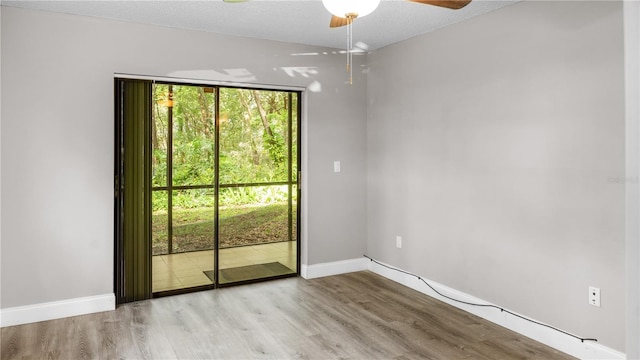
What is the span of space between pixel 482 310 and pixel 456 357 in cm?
82

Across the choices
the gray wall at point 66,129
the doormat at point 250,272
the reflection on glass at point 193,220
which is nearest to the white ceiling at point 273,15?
the gray wall at point 66,129

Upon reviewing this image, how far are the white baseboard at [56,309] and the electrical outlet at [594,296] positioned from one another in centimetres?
359

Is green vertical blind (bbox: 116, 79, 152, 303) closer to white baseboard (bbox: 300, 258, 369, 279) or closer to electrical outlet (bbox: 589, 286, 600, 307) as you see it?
white baseboard (bbox: 300, 258, 369, 279)

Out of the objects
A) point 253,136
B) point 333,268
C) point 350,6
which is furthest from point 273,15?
point 333,268

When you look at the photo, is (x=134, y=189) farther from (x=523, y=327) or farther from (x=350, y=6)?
(x=523, y=327)

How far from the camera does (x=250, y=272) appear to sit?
439 centimetres

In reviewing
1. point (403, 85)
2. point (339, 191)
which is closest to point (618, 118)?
point (403, 85)

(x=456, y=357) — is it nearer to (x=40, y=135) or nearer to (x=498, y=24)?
(x=498, y=24)

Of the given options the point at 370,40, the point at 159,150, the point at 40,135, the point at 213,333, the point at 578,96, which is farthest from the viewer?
the point at 370,40

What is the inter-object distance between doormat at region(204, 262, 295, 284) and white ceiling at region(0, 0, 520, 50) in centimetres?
227

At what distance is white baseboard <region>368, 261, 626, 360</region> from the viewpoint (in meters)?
2.75

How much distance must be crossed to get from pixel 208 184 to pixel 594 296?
10.5 feet

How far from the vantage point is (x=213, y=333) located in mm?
3180

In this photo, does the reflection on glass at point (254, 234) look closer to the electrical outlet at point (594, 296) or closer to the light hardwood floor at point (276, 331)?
the light hardwood floor at point (276, 331)
